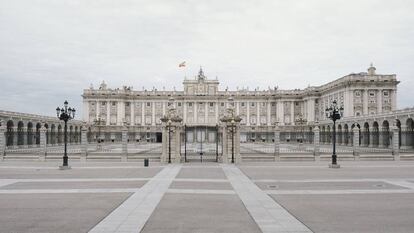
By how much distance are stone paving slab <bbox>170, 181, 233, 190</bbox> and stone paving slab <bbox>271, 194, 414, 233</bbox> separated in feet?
12.9

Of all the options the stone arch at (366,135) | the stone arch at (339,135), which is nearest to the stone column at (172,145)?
the stone arch at (366,135)

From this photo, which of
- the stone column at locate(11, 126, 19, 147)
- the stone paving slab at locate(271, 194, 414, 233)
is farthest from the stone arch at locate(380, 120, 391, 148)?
the stone column at locate(11, 126, 19, 147)

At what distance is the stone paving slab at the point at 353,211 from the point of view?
12.5 meters

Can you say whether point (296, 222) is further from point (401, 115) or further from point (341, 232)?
point (401, 115)

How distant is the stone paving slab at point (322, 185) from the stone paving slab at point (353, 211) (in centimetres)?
270

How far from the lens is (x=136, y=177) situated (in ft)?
85.9

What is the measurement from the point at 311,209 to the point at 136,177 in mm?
13362

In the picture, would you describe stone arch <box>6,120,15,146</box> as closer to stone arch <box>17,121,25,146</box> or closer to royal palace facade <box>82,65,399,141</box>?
stone arch <box>17,121,25,146</box>

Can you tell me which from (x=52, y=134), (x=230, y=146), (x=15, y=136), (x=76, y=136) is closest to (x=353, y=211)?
(x=230, y=146)

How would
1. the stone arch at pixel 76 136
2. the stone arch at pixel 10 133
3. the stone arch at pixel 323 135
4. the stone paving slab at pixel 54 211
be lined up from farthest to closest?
1. the stone arch at pixel 76 136
2. the stone arch at pixel 323 135
3. the stone arch at pixel 10 133
4. the stone paving slab at pixel 54 211

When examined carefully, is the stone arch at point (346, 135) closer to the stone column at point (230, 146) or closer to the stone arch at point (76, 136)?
the stone column at point (230, 146)

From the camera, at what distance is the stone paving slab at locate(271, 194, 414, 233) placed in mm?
12492

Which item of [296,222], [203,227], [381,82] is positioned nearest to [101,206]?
[203,227]

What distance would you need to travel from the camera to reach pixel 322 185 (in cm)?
2227
